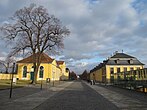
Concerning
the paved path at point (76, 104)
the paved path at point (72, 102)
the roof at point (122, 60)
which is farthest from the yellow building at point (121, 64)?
the paved path at point (76, 104)

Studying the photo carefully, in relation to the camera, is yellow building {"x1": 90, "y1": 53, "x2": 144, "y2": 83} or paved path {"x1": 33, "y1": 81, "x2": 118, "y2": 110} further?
yellow building {"x1": 90, "y1": 53, "x2": 144, "y2": 83}

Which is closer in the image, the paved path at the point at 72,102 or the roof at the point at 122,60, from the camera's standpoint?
the paved path at the point at 72,102

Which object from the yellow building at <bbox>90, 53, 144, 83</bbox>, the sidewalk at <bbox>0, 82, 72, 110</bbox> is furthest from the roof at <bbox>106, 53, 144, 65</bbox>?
the sidewalk at <bbox>0, 82, 72, 110</bbox>

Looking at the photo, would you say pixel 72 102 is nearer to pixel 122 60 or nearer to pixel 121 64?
pixel 121 64

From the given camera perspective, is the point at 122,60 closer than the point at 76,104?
No

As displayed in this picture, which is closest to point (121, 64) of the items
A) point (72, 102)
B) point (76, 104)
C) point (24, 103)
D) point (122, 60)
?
point (122, 60)

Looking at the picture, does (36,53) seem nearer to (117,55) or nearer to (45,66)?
(45,66)

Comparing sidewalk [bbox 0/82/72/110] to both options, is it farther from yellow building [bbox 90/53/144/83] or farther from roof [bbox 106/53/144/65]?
roof [bbox 106/53/144/65]

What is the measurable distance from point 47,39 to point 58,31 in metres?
2.78

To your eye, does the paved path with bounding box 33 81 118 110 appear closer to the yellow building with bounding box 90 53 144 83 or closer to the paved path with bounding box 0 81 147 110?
the paved path with bounding box 0 81 147 110

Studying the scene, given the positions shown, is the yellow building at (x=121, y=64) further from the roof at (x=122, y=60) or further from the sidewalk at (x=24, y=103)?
the sidewalk at (x=24, y=103)

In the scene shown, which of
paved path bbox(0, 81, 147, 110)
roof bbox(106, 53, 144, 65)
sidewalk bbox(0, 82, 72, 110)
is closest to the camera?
sidewalk bbox(0, 82, 72, 110)

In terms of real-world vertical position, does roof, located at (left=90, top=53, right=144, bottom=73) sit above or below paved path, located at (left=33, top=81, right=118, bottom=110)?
above

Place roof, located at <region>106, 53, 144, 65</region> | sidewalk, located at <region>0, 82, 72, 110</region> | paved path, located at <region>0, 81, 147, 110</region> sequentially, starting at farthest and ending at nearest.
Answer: roof, located at <region>106, 53, 144, 65</region> < paved path, located at <region>0, 81, 147, 110</region> < sidewalk, located at <region>0, 82, 72, 110</region>
